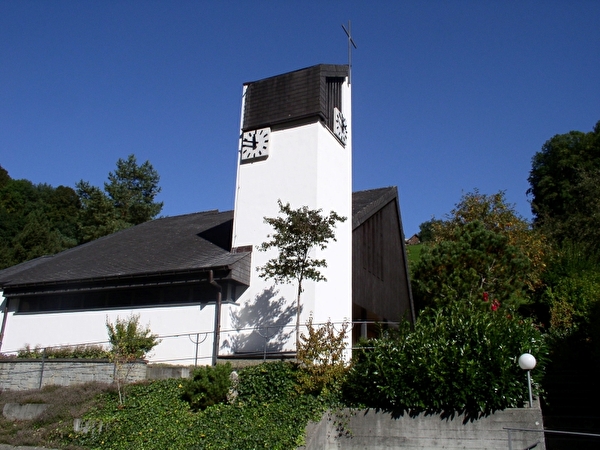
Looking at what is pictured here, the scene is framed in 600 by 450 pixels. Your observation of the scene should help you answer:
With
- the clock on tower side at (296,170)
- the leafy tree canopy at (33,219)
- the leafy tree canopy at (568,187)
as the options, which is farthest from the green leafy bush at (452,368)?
the leafy tree canopy at (33,219)

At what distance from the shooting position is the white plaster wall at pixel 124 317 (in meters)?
Result: 15.6

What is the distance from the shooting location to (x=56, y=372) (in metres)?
14.3

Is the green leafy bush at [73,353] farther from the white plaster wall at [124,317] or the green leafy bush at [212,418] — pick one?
the green leafy bush at [212,418]

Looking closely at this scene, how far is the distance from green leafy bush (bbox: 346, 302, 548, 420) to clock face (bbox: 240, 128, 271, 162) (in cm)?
812

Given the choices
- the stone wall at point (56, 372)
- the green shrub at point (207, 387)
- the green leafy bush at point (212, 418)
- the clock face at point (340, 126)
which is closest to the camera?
the green leafy bush at point (212, 418)

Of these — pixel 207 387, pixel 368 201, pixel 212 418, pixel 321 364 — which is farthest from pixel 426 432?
pixel 368 201

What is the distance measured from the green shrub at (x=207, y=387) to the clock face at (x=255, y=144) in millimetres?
7214

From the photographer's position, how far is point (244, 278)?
624 inches

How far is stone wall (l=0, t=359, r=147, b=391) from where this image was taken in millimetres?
13625

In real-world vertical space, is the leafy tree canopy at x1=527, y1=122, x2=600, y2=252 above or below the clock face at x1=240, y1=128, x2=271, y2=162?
above

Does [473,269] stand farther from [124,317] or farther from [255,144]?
[124,317]

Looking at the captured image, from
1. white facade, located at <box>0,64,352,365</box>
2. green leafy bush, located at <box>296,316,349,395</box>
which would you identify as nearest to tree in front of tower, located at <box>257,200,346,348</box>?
white facade, located at <box>0,64,352,365</box>

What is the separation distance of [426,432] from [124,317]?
10.1 meters

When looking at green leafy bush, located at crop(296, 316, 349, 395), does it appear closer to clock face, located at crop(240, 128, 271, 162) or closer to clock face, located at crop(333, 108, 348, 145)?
clock face, located at crop(240, 128, 271, 162)
